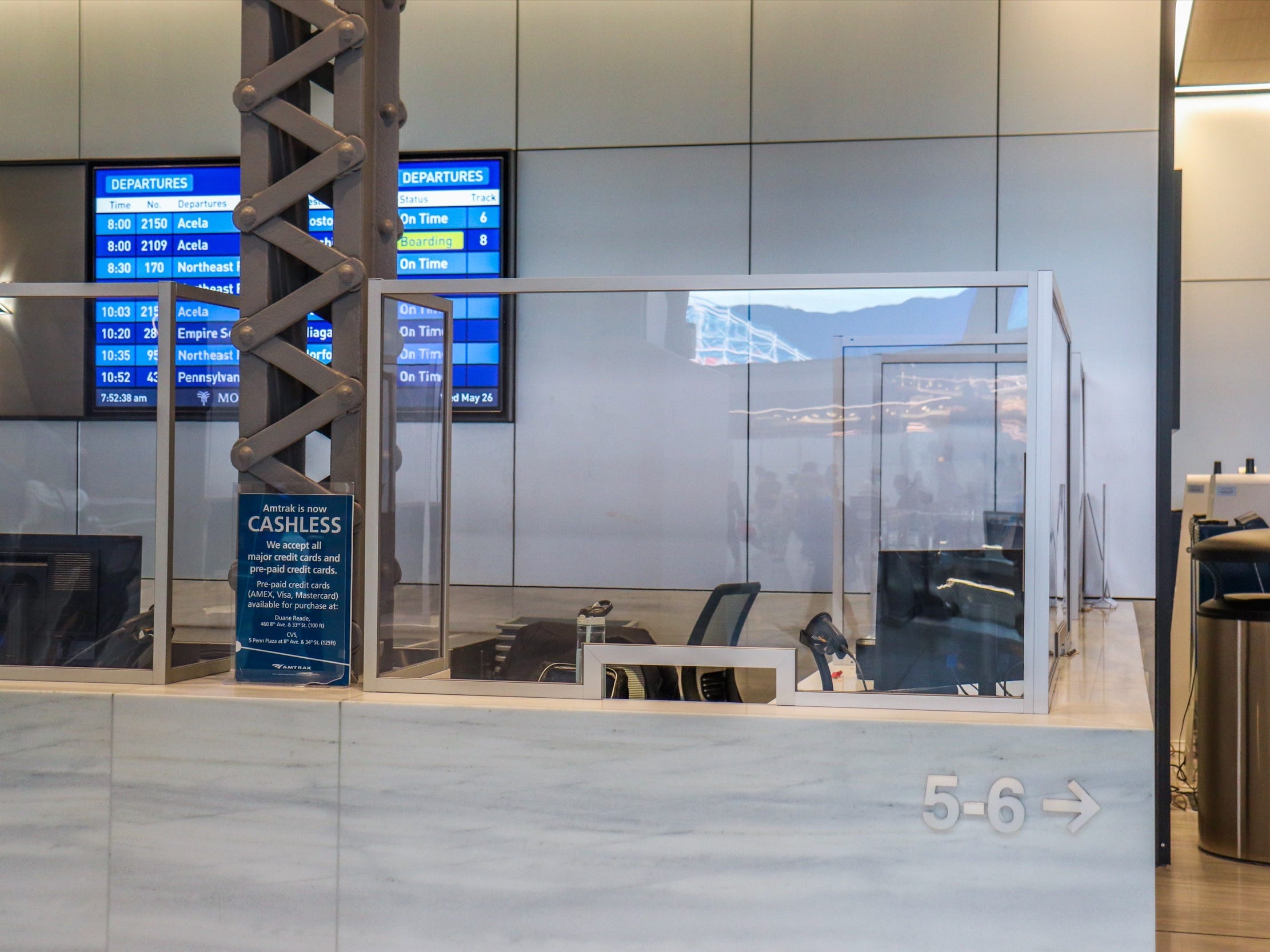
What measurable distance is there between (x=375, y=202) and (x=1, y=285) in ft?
2.61

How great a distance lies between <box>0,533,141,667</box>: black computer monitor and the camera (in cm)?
233

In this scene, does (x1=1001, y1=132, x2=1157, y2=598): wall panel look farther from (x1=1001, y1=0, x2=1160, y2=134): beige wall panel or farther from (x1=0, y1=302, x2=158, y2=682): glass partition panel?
(x1=0, y1=302, x2=158, y2=682): glass partition panel

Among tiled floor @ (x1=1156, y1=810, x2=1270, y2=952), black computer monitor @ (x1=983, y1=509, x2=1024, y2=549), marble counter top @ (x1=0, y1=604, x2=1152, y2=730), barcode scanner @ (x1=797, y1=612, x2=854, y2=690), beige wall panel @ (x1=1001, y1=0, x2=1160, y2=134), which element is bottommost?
tiled floor @ (x1=1156, y1=810, x2=1270, y2=952)

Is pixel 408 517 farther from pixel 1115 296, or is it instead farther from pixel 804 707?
pixel 1115 296

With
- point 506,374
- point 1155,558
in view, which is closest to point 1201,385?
point 1155,558

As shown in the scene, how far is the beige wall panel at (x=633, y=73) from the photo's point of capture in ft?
14.4

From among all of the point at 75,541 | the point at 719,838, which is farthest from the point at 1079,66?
the point at 75,541

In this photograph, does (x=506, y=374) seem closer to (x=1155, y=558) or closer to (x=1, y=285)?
(x=1, y=285)

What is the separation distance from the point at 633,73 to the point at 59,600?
10.0 ft

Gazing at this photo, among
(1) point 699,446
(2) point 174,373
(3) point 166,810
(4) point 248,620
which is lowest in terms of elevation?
(3) point 166,810

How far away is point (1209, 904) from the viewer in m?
3.50

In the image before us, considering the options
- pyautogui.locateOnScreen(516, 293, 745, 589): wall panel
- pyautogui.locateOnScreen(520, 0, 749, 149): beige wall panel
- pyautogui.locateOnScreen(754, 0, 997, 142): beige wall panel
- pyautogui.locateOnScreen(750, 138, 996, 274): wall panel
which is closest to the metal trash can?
pyautogui.locateOnScreen(750, 138, 996, 274): wall panel

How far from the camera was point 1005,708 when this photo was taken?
2010 mm

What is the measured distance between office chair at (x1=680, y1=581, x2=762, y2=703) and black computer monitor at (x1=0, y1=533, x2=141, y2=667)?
1176 millimetres
